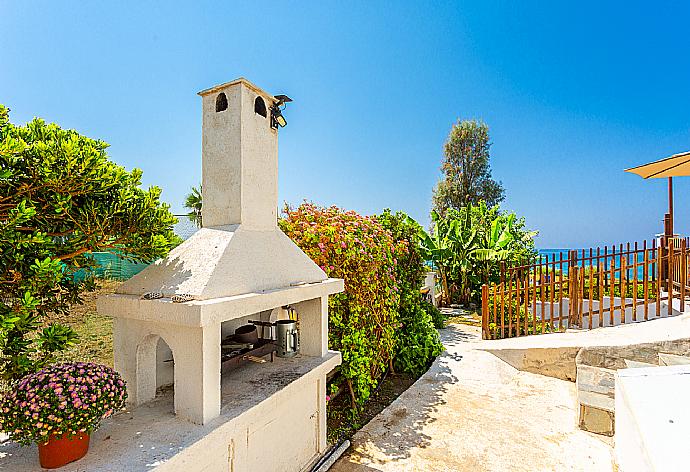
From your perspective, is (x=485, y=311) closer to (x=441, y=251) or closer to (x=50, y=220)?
(x=441, y=251)

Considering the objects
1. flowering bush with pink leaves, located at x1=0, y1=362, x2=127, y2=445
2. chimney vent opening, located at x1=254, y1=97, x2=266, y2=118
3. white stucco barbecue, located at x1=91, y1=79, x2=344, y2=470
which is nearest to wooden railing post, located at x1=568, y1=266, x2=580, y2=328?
white stucco barbecue, located at x1=91, y1=79, x2=344, y2=470

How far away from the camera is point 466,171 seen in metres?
23.7

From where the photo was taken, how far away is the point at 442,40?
13.3 metres

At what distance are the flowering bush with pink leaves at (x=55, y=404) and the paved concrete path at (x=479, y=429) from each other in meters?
2.47

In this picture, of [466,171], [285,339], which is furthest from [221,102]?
[466,171]

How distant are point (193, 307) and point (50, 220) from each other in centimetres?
111

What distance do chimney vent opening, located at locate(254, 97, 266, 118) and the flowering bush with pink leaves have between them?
94.9 inches

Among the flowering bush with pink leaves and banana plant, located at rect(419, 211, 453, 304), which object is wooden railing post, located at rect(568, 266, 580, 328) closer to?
banana plant, located at rect(419, 211, 453, 304)

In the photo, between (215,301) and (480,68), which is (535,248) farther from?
(215,301)

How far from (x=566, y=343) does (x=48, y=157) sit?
724 cm

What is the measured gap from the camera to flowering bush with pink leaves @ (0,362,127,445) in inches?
70.2

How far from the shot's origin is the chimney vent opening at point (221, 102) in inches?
122

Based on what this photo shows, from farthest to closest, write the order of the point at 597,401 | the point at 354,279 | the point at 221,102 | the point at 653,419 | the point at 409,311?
the point at 409,311 → the point at 354,279 → the point at 597,401 → the point at 221,102 → the point at 653,419

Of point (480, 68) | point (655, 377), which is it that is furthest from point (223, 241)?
point (480, 68)
